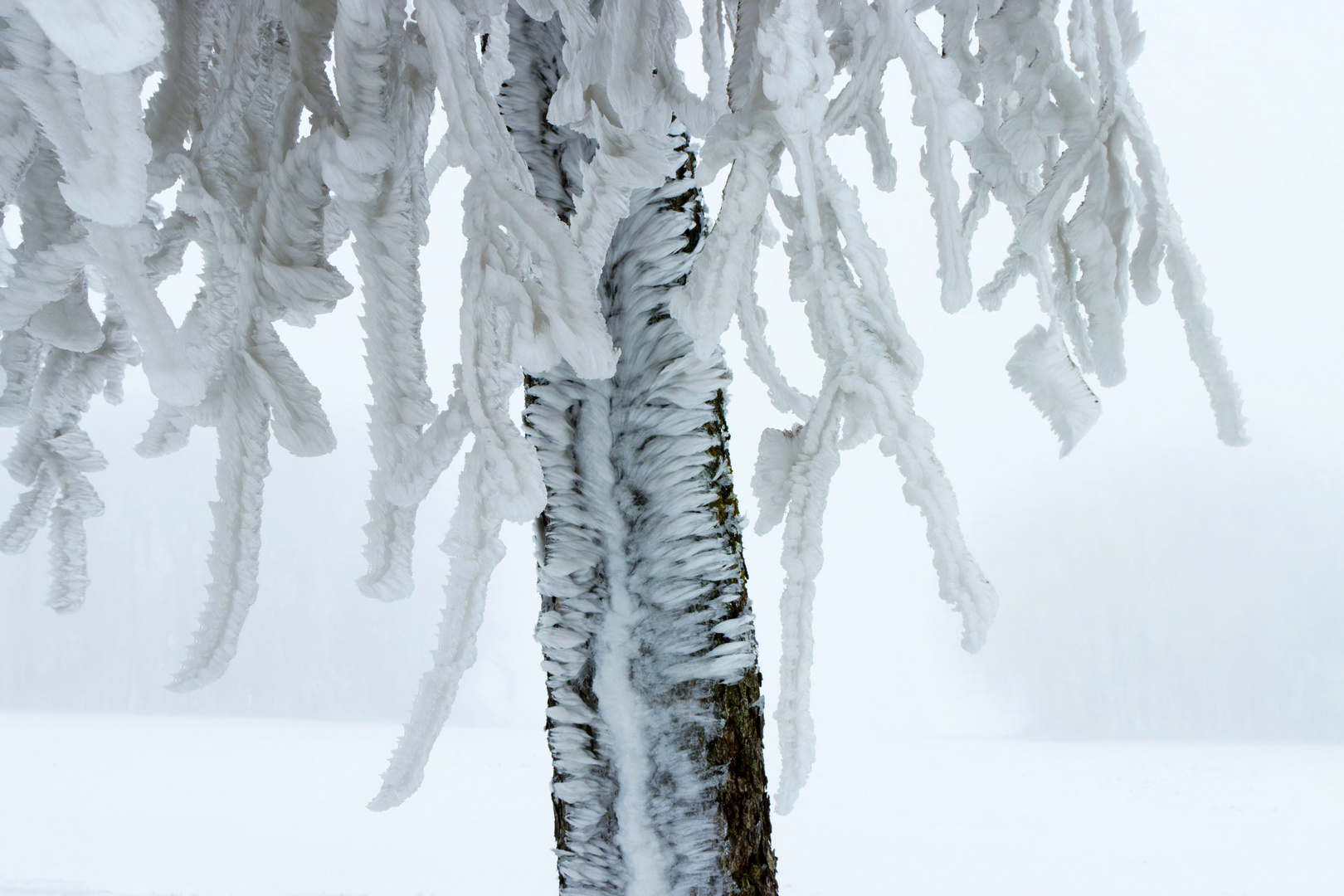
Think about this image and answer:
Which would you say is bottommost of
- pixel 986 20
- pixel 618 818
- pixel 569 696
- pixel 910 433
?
pixel 618 818

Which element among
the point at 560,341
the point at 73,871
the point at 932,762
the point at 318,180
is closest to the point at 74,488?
the point at 318,180

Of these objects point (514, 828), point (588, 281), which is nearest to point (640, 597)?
point (588, 281)

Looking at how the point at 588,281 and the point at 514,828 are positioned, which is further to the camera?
the point at 514,828

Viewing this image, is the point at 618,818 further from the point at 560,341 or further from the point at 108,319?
the point at 108,319

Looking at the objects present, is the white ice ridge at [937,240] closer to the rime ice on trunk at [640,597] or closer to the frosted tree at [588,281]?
the frosted tree at [588,281]

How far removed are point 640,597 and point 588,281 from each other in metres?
0.36

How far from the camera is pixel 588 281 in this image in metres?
0.41

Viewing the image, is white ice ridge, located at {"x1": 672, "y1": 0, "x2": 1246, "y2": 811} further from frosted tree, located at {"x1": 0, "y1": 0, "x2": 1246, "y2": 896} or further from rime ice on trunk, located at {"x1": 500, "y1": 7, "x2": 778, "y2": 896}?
rime ice on trunk, located at {"x1": 500, "y1": 7, "x2": 778, "y2": 896}

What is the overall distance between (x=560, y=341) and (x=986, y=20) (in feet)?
1.30

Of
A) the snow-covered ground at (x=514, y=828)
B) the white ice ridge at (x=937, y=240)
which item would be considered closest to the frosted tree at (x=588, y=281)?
the white ice ridge at (x=937, y=240)

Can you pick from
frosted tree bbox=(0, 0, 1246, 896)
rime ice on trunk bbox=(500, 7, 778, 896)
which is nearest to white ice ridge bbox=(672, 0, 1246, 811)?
frosted tree bbox=(0, 0, 1246, 896)

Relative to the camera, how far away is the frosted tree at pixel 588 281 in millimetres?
405

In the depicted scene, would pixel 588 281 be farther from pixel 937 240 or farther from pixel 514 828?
pixel 514 828

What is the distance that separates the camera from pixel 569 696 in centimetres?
70
